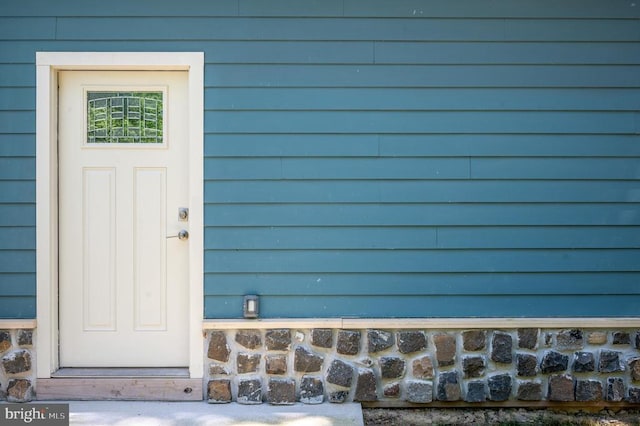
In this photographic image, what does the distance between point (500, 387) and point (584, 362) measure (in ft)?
1.83

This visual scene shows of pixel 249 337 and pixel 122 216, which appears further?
pixel 122 216

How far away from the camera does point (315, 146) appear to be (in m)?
4.05

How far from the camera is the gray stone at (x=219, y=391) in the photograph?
401cm

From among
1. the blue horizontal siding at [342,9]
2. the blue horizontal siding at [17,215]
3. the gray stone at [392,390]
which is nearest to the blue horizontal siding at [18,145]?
the blue horizontal siding at [17,215]

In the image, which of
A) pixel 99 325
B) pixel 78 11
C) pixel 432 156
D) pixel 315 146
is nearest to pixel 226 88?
pixel 315 146

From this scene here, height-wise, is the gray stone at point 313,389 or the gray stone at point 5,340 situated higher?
the gray stone at point 5,340


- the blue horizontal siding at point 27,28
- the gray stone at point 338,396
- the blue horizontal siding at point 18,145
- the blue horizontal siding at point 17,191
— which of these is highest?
the blue horizontal siding at point 27,28

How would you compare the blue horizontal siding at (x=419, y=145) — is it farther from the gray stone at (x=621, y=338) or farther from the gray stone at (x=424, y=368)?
the gray stone at (x=424, y=368)

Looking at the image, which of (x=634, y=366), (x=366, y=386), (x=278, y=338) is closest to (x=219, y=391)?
(x=278, y=338)

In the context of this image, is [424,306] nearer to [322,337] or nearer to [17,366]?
[322,337]

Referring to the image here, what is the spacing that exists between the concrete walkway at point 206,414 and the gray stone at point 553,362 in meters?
1.20

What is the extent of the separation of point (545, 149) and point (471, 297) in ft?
3.45

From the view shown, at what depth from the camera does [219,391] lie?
4.01m

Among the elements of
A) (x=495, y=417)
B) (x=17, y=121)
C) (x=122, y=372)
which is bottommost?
(x=495, y=417)
